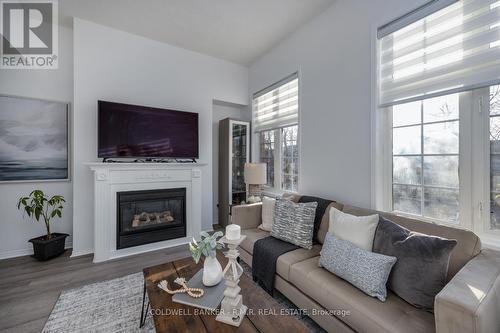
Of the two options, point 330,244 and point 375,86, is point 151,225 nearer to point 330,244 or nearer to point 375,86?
point 330,244

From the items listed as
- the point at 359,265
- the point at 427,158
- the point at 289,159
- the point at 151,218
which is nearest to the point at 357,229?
the point at 359,265

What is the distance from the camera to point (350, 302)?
1285 millimetres

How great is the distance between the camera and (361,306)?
1.24 m

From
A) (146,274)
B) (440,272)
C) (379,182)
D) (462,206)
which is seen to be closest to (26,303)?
(146,274)

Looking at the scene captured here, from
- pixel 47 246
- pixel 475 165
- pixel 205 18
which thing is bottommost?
pixel 47 246

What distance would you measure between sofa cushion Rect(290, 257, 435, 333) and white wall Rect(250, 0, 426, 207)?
1.00m

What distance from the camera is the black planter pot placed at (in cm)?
262

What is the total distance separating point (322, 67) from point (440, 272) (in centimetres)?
227

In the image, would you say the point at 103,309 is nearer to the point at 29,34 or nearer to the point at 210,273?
the point at 210,273

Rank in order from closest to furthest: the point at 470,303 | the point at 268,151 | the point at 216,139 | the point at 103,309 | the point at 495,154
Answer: the point at 470,303 → the point at 495,154 → the point at 103,309 → the point at 268,151 → the point at 216,139

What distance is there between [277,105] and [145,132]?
1.99 meters

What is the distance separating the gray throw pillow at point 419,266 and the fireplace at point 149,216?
269 centimetres

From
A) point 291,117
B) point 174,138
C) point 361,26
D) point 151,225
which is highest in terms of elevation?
point 361,26

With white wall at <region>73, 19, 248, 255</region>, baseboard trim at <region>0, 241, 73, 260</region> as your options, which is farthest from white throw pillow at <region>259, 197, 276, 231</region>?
baseboard trim at <region>0, 241, 73, 260</region>
